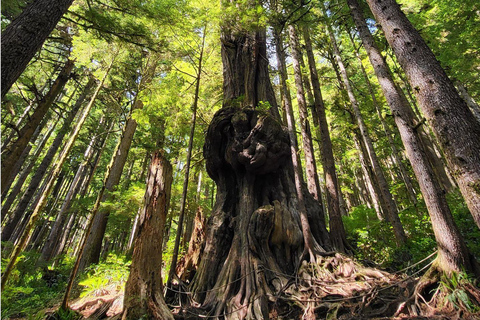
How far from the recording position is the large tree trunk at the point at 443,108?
2605 mm

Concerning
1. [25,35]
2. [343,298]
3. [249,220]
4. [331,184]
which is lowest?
[343,298]

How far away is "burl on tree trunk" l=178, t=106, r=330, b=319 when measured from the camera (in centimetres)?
438

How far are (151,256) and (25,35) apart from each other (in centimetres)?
429

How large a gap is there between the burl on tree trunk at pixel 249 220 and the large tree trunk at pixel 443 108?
3111mm

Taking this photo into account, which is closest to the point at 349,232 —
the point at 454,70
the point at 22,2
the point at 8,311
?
the point at 454,70

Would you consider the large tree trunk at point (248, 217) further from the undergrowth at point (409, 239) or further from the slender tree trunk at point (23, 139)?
the slender tree trunk at point (23, 139)

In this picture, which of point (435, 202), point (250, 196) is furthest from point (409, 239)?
point (250, 196)

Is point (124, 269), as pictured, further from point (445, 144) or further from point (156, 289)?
point (445, 144)

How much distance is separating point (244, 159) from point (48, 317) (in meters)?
4.57

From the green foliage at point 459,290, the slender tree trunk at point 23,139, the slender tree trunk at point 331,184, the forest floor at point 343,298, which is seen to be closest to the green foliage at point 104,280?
the forest floor at point 343,298

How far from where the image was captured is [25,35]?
12.5 feet

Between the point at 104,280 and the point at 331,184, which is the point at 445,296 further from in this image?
the point at 104,280

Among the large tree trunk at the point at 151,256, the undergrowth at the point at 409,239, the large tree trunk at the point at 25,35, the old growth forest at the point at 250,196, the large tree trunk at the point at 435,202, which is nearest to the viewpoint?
the large tree trunk at the point at 435,202

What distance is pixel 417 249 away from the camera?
5766 mm
